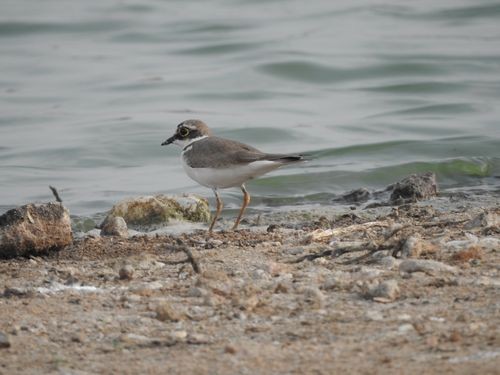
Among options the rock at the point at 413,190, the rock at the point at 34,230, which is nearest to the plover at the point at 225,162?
the rock at the point at 34,230

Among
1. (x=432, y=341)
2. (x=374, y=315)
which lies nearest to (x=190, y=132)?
(x=374, y=315)

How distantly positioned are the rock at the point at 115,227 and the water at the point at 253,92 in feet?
7.01

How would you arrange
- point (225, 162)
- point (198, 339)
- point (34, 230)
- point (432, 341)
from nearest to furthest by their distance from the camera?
point (432, 341) → point (198, 339) → point (34, 230) → point (225, 162)

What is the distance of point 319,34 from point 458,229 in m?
14.2

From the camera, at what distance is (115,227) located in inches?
339

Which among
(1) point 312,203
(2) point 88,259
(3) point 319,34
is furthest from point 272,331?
(3) point 319,34

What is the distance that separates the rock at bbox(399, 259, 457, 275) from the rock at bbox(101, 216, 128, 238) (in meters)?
3.28

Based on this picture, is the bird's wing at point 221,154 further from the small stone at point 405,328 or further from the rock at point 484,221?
the small stone at point 405,328

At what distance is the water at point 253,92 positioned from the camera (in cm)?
1245

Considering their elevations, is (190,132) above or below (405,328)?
above

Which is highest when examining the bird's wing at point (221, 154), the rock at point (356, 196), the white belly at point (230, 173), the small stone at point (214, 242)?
the bird's wing at point (221, 154)

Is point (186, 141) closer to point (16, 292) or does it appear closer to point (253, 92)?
point (16, 292)

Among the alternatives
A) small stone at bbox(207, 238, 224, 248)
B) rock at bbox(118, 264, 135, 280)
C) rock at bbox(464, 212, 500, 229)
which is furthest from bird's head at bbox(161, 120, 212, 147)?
rock at bbox(118, 264, 135, 280)

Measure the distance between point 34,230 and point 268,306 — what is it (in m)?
Answer: 2.57
